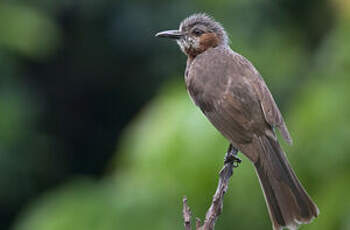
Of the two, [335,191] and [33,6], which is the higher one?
[33,6]

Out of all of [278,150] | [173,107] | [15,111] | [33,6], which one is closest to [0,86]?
[15,111]

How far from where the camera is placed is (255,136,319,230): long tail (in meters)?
4.97

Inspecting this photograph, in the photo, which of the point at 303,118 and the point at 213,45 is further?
the point at 303,118

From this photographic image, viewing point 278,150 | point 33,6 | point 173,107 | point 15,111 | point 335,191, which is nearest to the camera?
point 278,150

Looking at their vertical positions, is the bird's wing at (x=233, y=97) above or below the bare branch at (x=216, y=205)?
above

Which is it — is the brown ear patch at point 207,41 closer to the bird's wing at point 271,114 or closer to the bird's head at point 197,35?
the bird's head at point 197,35

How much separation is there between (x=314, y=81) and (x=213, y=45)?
1.80 metres

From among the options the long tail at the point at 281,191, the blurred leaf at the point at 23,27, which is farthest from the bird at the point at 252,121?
the blurred leaf at the point at 23,27

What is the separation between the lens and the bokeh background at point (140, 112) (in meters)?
7.23

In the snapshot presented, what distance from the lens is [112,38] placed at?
1177 cm

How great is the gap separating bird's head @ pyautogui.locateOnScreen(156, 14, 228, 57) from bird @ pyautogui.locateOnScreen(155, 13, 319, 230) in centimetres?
21

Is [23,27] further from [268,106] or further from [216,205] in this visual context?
[216,205]

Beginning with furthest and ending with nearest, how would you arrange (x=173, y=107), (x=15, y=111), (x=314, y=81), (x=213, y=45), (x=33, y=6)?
(x=33, y=6) < (x=15, y=111) < (x=314, y=81) < (x=173, y=107) < (x=213, y=45)

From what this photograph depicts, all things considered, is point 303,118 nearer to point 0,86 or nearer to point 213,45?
point 213,45
